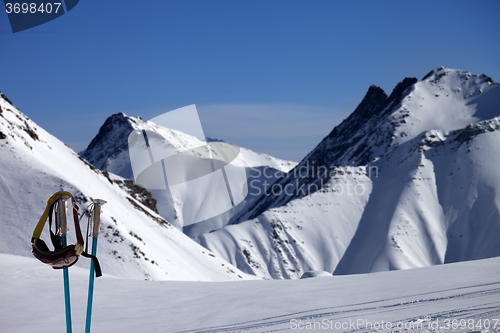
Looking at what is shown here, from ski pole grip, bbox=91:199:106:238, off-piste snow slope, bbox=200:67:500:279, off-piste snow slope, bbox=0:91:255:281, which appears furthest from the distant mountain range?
ski pole grip, bbox=91:199:106:238

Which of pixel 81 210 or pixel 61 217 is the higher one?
pixel 81 210

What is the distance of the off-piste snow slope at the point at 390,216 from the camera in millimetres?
121438

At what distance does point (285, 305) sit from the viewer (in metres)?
10.6

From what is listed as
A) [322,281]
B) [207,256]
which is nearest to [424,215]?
[207,256]

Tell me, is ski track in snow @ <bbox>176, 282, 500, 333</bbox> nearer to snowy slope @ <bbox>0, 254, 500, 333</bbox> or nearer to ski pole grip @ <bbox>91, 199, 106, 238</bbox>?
snowy slope @ <bbox>0, 254, 500, 333</bbox>

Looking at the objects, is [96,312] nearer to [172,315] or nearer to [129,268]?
[172,315]

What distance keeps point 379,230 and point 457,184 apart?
3565cm

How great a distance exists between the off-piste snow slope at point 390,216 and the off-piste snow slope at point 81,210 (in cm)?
6975

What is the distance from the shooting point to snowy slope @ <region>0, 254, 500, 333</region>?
823cm

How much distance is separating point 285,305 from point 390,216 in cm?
12898

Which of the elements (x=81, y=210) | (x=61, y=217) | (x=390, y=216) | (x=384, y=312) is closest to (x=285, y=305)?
(x=384, y=312)

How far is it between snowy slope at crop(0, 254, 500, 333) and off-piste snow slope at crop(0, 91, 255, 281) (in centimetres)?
972

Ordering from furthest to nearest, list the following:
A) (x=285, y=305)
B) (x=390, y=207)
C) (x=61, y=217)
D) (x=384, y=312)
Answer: (x=390, y=207) → (x=285, y=305) → (x=384, y=312) → (x=61, y=217)

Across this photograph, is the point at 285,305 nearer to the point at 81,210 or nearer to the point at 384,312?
the point at 384,312
